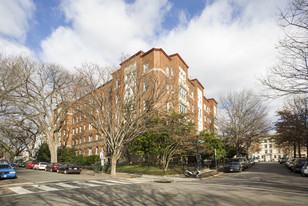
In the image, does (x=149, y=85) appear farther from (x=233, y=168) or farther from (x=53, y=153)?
(x=53, y=153)

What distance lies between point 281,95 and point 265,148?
12896 centimetres

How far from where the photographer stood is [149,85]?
24328 millimetres

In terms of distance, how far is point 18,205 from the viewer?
29.7 ft

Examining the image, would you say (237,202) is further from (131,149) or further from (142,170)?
(131,149)

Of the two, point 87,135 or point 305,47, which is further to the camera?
point 87,135

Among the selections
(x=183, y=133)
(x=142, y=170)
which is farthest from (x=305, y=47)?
(x=142, y=170)

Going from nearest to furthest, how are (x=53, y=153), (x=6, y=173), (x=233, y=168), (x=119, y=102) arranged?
(x=6, y=173)
(x=119, y=102)
(x=233, y=168)
(x=53, y=153)

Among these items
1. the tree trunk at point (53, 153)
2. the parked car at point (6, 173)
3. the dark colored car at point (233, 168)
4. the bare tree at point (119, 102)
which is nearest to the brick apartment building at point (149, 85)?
the bare tree at point (119, 102)

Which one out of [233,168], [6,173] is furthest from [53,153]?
[233,168]

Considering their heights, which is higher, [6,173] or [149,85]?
[149,85]

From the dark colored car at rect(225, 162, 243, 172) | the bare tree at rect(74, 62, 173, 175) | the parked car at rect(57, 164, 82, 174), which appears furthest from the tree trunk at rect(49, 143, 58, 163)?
the dark colored car at rect(225, 162, 243, 172)

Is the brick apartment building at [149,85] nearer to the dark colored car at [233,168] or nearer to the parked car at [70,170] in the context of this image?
the parked car at [70,170]

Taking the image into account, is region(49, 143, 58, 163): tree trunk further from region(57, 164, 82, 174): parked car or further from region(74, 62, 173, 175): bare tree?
region(74, 62, 173, 175): bare tree

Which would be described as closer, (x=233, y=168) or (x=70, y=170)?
(x=70, y=170)
